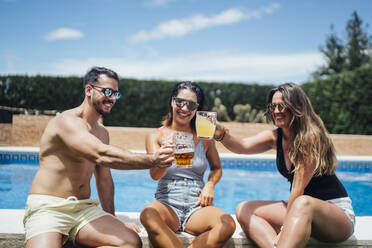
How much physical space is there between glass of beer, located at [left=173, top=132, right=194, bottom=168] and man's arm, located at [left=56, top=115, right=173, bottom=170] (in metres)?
0.13

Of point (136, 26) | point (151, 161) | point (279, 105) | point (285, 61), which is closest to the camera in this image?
point (151, 161)

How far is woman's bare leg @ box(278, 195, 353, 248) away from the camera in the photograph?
2189mm

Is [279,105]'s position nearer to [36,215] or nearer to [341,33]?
[36,215]

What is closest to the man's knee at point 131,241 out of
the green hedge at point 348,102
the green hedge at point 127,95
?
the green hedge at point 127,95

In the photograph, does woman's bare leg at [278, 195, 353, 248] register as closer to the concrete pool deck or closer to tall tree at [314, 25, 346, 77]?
the concrete pool deck

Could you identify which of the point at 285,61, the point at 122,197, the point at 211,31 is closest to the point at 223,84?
the point at 211,31

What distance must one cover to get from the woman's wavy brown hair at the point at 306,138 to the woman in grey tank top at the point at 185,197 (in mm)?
795

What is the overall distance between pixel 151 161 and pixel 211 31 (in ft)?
Result: 78.7

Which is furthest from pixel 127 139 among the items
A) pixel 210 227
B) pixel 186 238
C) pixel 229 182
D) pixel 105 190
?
pixel 210 227

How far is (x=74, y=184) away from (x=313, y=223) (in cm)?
196

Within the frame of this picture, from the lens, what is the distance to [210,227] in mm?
2547

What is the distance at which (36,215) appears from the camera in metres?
2.23

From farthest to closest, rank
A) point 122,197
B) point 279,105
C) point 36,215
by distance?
1. point 122,197
2. point 279,105
3. point 36,215

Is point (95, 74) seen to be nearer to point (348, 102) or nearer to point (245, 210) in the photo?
point (245, 210)
